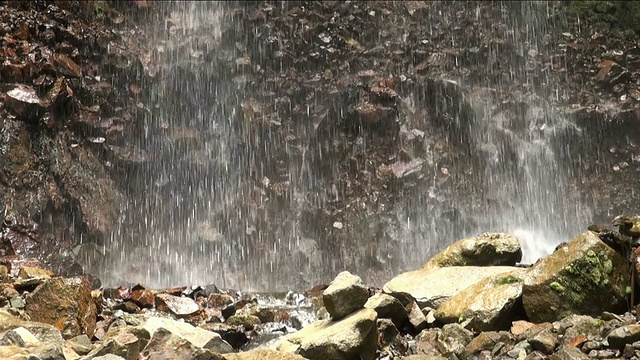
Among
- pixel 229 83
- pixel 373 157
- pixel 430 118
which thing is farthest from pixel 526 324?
pixel 229 83

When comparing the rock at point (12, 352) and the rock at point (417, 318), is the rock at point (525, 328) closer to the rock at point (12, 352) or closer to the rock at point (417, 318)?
the rock at point (417, 318)

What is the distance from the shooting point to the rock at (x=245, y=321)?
942 cm

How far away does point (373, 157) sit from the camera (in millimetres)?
18422

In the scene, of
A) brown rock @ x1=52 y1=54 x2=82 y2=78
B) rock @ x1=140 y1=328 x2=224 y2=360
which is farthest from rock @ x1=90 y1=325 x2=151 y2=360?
brown rock @ x1=52 y1=54 x2=82 y2=78

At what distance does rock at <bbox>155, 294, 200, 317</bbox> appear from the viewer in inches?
397

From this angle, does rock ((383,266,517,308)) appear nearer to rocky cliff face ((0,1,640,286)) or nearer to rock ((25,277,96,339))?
rock ((25,277,96,339))

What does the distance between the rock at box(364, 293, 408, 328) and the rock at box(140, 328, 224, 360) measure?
8.88 feet

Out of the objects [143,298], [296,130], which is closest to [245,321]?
[143,298]

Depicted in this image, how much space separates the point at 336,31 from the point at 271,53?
8.14 feet

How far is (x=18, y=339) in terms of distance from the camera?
5.78 metres

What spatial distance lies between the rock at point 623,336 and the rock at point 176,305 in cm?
669

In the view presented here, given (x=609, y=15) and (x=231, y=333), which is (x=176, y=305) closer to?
(x=231, y=333)

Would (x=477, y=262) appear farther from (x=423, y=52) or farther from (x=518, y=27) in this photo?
(x=518, y=27)

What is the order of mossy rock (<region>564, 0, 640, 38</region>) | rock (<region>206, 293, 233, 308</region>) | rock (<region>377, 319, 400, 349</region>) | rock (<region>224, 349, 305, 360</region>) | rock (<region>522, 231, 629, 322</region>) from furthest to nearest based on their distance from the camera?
1. mossy rock (<region>564, 0, 640, 38</region>)
2. rock (<region>206, 293, 233, 308</region>)
3. rock (<region>377, 319, 400, 349</region>)
4. rock (<region>522, 231, 629, 322</region>)
5. rock (<region>224, 349, 305, 360</region>)
